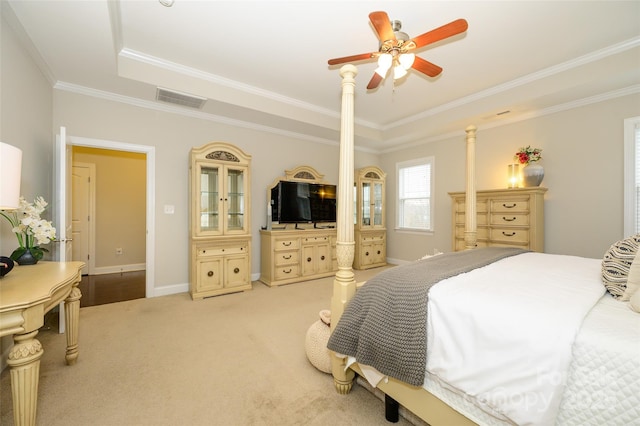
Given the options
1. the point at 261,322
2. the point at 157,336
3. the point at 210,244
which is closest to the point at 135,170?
the point at 210,244

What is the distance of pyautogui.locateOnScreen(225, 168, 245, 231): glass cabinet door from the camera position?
394 centimetres

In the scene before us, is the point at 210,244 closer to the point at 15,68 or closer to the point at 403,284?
the point at 15,68

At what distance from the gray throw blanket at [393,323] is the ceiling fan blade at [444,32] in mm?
1633

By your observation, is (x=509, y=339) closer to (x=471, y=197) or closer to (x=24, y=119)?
(x=471, y=197)

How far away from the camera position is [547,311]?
107cm

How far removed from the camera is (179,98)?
136 inches

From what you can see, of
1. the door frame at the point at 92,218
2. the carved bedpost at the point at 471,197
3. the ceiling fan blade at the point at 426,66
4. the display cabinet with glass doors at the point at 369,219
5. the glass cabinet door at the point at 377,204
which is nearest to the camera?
the ceiling fan blade at the point at 426,66

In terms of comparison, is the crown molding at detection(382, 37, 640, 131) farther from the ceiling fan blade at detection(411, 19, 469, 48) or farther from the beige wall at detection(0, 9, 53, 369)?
the beige wall at detection(0, 9, 53, 369)

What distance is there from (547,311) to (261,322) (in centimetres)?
246

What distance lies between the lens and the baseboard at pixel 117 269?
16.4 feet

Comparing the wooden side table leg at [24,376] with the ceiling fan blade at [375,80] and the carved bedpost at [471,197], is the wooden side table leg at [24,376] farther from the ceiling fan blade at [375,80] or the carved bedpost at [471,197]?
the carved bedpost at [471,197]

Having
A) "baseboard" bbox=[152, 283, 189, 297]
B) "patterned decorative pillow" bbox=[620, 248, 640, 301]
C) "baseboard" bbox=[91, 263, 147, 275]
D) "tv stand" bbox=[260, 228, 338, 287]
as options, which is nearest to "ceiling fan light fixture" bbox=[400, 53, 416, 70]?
"patterned decorative pillow" bbox=[620, 248, 640, 301]

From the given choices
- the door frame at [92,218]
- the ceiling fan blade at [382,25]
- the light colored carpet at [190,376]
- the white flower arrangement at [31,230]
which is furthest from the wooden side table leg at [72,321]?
the door frame at [92,218]

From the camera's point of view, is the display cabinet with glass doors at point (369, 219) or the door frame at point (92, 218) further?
the display cabinet with glass doors at point (369, 219)
